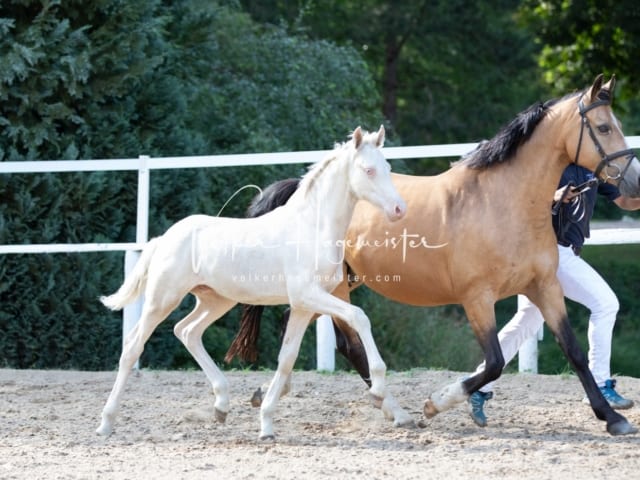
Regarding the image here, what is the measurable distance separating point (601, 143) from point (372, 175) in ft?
3.94

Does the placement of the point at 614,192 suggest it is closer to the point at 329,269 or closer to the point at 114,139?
the point at 329,269

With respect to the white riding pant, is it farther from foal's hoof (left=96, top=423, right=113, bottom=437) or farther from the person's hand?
foal's hoof (left=96, top=423, right=113, bottom=437)

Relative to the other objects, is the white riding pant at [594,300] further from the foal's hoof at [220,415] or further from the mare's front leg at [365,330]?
the foal's hoof at [220,415]

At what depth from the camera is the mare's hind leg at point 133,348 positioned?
538cm

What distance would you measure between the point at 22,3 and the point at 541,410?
627cm

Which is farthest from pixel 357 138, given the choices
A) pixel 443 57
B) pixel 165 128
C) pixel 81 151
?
pixel 443 57

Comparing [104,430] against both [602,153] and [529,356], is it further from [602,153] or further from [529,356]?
[529,356]

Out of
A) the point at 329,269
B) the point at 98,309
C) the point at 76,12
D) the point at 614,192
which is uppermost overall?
the point at 76,12

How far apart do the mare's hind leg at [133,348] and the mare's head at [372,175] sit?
3.85 ft

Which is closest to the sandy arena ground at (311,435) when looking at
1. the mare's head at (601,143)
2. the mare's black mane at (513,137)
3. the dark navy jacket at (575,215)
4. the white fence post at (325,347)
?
the white fence post at (325,347)

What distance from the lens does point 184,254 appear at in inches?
211

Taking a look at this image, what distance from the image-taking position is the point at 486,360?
5.20m

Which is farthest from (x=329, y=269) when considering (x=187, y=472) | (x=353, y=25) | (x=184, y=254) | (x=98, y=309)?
(x=353, y=25)

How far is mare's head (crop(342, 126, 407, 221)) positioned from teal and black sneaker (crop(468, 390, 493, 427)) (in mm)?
1269
